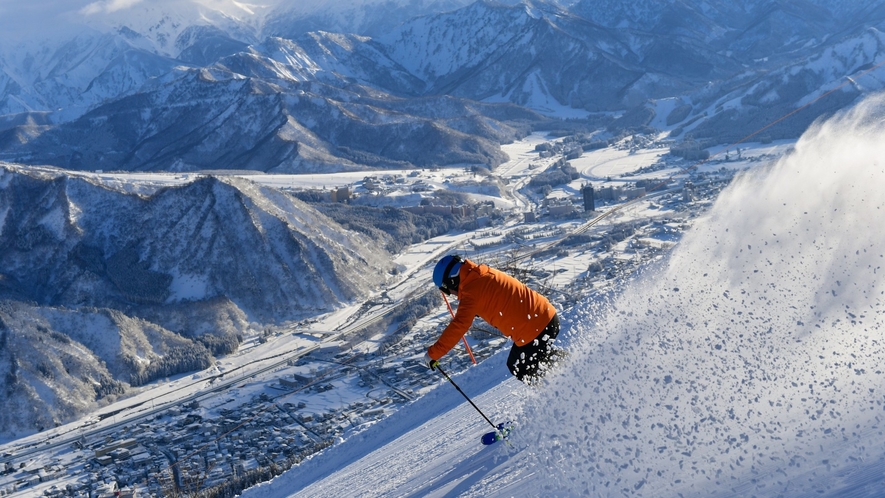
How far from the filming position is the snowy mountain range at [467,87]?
9062cm

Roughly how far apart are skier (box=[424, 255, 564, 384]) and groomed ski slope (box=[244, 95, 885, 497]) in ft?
1.35

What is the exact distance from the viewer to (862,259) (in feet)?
32.2

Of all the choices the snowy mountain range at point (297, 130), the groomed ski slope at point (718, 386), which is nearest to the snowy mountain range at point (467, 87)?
the snowy mountain range at point (297, 130)

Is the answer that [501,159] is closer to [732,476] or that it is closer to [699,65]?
[699,65]

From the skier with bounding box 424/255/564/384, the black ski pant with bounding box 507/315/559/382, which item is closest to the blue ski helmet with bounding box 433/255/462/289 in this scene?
the skier with bounding box 424/255/564/384

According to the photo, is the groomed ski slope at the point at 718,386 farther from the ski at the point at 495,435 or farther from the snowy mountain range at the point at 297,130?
the snowy mountain range at the point at 297,130

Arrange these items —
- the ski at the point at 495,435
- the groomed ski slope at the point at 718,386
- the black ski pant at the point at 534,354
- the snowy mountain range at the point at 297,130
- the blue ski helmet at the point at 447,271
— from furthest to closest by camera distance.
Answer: the snowy mountain range at the point at 297,130 < the ski at the point at 495,435 < the black ski pant at the point at 534,354 < the blue ski helmet at the point at 447,271 < the groomed ski slope at the point at 718,386

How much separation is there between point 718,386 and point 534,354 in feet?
6.41

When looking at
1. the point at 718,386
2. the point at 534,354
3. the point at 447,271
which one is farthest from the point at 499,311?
the point at 718,386

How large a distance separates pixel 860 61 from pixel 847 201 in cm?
9448

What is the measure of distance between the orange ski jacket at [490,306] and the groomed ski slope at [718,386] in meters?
0.86

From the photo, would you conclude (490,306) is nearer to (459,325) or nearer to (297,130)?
(459,325)

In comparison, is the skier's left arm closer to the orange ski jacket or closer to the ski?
the orange ski jacket

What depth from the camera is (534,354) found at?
30.0 ft
